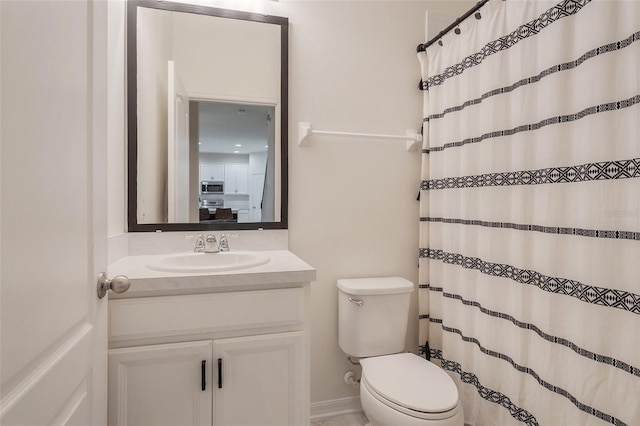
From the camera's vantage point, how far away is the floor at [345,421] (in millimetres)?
1762

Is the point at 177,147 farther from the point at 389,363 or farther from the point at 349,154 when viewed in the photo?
the point at 389,363

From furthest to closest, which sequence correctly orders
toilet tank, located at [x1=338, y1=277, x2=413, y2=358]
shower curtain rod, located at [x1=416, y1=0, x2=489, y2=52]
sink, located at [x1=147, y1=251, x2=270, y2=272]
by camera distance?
toilet tank, located at [x1=338, y1=277, x2=413, y2=358] → shower curtain rod, located at [x1=416, y1=0, x2=489, y2=52] → sink, located at [x1=147, y1=251, x2=270, y2=272]

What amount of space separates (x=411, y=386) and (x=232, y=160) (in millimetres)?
1295

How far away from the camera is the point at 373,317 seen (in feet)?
5.46

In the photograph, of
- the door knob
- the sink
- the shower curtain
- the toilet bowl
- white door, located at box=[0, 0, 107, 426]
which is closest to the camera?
white door, located at box=[0, 0, 107, 426]

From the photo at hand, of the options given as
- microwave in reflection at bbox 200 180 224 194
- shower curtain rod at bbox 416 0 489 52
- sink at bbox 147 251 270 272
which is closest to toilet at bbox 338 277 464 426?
sink at bbox 147 251 270 272

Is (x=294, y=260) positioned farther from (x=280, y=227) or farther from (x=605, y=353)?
(x=605, y=353)

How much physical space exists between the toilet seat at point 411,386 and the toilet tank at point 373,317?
0.39 ft

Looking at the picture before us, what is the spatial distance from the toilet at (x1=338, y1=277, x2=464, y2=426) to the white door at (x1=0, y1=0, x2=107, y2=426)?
0.94 metres

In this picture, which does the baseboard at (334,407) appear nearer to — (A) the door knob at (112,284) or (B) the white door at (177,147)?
(B) the white door at (177,147)

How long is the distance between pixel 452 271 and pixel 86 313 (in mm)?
1496

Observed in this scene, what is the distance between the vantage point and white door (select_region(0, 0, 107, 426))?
48 centimetres

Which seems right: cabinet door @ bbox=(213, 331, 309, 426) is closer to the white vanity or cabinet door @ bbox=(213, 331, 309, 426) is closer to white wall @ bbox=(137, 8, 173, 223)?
the white vanity

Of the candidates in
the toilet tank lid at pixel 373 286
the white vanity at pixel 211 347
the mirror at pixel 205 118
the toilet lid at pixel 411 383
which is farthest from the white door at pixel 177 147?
the toilet lid at pixel 411 383
